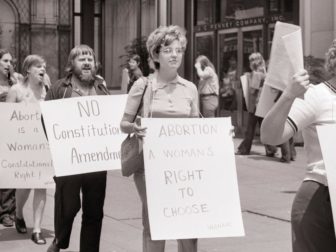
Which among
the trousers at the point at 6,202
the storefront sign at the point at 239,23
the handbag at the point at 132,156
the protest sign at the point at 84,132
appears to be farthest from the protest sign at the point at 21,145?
the storefront sign at the point at 239,23

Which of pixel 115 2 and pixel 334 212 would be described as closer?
pixel 334 212

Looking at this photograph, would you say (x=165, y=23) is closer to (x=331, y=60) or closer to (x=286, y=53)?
(x=331, y=60)

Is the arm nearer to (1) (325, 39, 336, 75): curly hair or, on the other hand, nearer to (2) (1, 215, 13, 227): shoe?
(1) (325, 39, 336, 75): curly hair

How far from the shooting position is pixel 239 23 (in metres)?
18.5

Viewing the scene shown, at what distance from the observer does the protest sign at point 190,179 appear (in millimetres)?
4680

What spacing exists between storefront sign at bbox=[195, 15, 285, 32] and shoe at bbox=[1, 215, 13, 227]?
10.1 metres

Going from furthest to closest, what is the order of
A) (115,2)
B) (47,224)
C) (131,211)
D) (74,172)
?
(115,2)
(131,211)
(47,224)
(74,172)

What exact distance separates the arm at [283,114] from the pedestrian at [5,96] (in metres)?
4.94

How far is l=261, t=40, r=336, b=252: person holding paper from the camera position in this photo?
361cm

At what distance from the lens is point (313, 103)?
12.0 feet

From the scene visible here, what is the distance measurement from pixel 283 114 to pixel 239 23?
15241 mm

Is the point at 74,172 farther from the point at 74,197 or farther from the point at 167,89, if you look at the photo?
the point at 167,89

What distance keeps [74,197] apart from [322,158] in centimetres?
286

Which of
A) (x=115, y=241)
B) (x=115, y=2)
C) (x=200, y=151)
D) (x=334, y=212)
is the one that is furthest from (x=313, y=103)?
(x=115, y=2)
